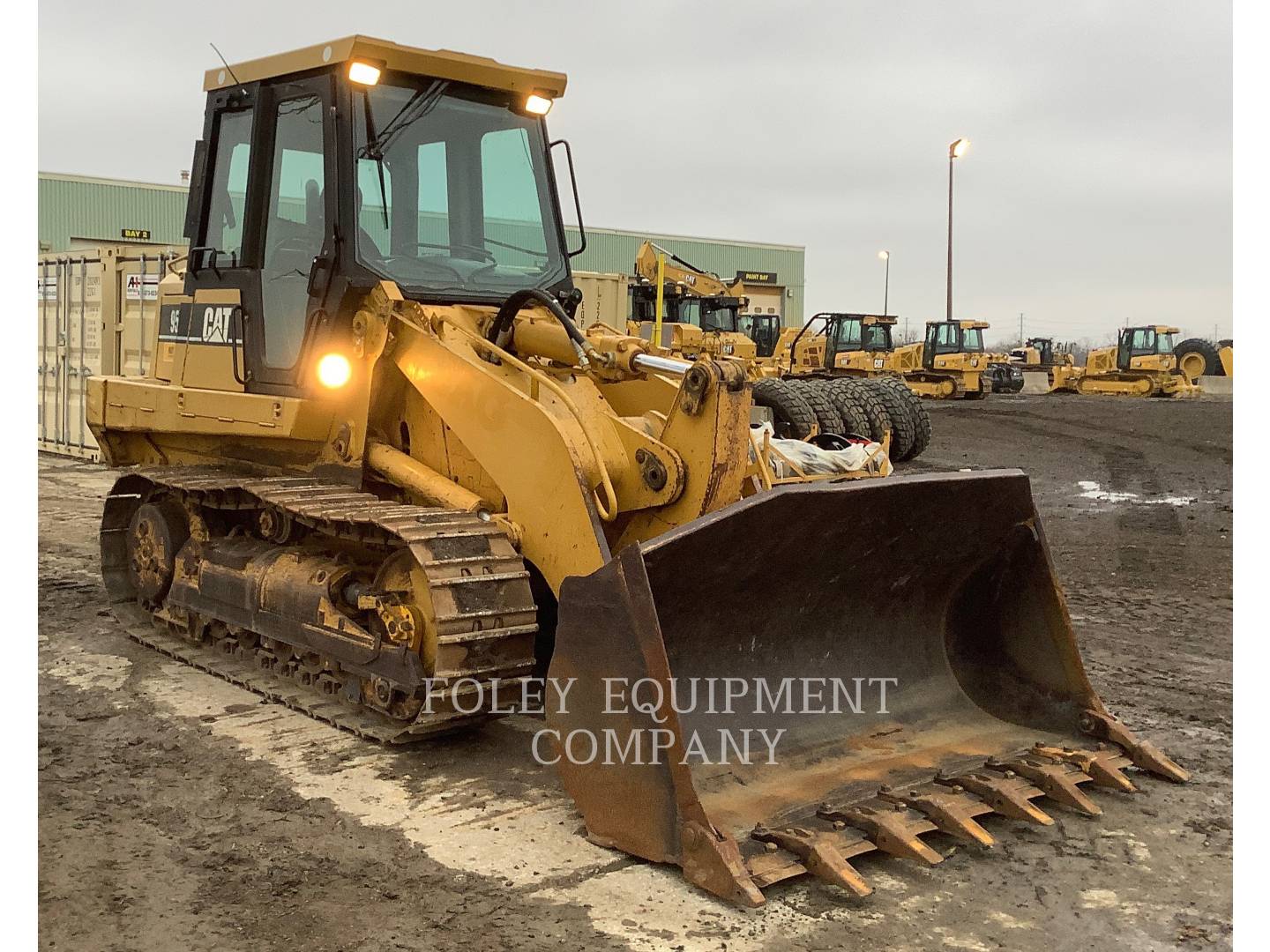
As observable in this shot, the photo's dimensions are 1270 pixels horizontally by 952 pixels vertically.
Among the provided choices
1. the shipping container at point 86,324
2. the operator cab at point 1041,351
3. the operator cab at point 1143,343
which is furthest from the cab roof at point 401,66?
the operator cab at point 1041,351

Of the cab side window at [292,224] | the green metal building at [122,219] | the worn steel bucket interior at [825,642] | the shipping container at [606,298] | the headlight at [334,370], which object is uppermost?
the green metal building at [122,219]

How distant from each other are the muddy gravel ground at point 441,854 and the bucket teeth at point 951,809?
94 millimetres

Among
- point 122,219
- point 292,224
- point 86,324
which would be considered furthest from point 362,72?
point 122,219

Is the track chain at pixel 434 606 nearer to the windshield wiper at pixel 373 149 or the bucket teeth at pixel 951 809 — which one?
the windshield wiper at pixel 373 149

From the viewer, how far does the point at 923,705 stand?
5.05m

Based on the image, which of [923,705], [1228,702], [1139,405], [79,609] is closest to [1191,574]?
[1228,702]

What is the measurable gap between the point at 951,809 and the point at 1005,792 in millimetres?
288

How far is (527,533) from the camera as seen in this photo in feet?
16.4

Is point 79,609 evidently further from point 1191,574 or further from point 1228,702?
point 1191,574

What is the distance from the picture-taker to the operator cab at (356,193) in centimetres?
567

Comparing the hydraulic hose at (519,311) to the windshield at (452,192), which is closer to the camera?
the hydraulic hose at (519,311)

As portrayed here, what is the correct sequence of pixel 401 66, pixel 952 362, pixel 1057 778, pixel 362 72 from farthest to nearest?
pixel 952 362 → pixel 401 66 → pixel 362 72 → pixel 1057 778

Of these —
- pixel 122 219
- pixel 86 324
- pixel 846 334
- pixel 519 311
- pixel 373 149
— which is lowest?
pixel 519 311

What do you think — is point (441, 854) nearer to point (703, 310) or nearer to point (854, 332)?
point (703, 310)
